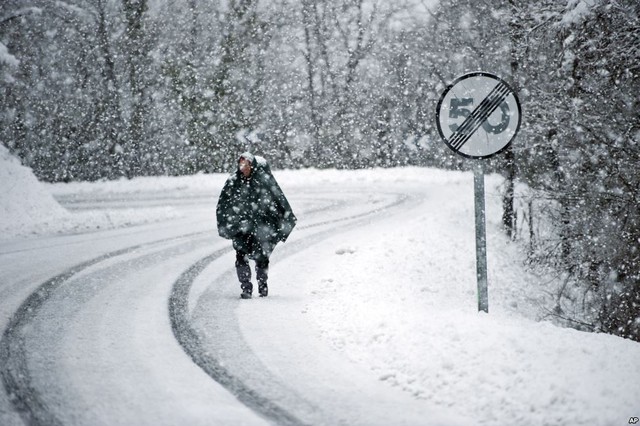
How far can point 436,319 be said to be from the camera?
551 cm

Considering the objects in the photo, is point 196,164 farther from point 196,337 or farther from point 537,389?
point 537,389

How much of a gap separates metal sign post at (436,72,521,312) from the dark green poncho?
2783mm

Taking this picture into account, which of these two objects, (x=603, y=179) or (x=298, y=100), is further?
(x=298, y=100)

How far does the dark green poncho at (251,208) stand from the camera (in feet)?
23.7

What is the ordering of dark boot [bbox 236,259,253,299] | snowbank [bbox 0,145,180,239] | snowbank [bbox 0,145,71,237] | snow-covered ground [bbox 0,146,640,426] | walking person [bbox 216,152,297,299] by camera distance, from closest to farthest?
snow-covered ground [bbox 0,146,640,426], dark boot [bbox 236,259,253,299], walking person [bbox 216,152,297,299], snowbank [bbox 0,145,180,239], snowbank [bbox 0,145,71,237]

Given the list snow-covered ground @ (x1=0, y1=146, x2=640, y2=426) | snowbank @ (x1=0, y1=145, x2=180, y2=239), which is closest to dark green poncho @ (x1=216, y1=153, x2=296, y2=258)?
snow-covered ground @ (x1=0, y1=146, x2=640, y2=426)

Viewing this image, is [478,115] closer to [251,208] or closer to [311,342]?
[311,342]

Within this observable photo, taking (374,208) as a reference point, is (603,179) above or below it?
above

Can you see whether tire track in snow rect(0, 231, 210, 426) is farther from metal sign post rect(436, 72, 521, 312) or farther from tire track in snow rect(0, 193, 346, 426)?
metal sign post rect(436, 72, 521, 312)

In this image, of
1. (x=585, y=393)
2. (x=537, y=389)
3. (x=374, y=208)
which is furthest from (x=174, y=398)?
(x=374, y=208)

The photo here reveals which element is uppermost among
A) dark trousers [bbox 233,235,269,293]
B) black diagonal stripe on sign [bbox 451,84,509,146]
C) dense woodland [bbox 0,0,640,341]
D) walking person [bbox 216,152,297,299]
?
dense woodland [bbox 0,0,640,341]

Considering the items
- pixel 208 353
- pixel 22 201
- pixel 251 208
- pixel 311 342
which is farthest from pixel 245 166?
pixel 22 201

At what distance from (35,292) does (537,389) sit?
6455mm

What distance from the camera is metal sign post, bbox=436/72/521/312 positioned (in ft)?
16.4
